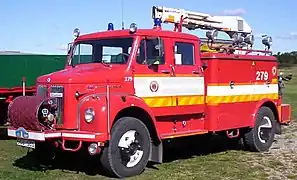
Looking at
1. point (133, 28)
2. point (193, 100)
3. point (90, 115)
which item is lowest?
point (90, 115)

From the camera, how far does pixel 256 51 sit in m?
12.4

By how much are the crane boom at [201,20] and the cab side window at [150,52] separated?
201 centimetres

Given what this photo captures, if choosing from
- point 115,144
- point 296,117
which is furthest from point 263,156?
point 296,117

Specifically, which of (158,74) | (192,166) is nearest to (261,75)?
(192,166)

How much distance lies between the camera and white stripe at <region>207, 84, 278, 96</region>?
35.5 feet

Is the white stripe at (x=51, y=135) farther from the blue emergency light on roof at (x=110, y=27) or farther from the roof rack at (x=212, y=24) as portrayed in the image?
the roof rack at (x=212, y=24)

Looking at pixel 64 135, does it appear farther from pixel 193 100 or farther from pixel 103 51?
pixel 193 100

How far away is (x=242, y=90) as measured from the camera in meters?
11.7

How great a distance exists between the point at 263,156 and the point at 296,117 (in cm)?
944

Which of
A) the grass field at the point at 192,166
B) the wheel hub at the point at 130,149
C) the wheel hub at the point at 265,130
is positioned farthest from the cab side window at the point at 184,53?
the wheel hub at the point at 265,130

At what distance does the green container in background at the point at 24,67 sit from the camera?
14.3 meters

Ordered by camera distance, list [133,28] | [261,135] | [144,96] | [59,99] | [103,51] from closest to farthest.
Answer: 1. [59,99]
2. [144,96]
3. [133,28]
4. [103,51]
5. [261,135]

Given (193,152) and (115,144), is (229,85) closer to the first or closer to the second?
(193,152)

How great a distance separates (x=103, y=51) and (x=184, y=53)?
155 centimetres
